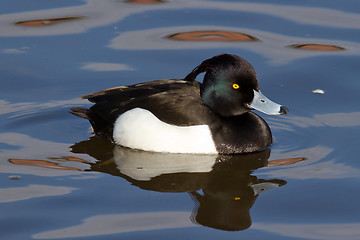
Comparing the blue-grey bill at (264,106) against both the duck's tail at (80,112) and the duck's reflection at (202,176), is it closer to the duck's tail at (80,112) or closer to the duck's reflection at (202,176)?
the duck's reflection at (202,176)

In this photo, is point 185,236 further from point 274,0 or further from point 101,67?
point 274,0

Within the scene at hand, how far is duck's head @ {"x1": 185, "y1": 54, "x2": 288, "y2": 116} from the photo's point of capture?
695 cm

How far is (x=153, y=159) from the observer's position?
6941 millimetres

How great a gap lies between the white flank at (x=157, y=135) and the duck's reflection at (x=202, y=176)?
0.07 m

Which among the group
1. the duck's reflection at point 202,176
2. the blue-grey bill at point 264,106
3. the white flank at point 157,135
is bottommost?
the duck's reflection at point 202,176

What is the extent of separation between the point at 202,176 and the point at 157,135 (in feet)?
2.28

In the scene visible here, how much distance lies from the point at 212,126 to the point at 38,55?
3.19 meters

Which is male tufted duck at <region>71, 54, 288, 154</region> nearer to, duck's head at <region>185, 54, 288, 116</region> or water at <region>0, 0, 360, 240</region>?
duck's head at <region>185, 54, 288, 116</region>

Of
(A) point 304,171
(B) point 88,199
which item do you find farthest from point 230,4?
(B) point 88,199

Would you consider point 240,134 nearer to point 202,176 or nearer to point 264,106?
point 264,106

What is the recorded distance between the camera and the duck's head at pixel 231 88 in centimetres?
695

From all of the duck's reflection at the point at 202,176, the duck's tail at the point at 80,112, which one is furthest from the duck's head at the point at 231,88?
the duck's tail at the point at 80,112

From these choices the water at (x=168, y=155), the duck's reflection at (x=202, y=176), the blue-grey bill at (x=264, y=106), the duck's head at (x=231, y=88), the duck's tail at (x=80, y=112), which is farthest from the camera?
the duck's tail at (x=80, y=112)

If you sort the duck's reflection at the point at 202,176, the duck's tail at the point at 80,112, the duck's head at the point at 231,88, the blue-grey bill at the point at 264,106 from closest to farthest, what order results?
1. the duck's reflection at the point at 202,176
2. the duck's head at the point at 231,88
3. the blue-grey bill at the point at 264,106
4. the duck's tail at the point at 80,112
